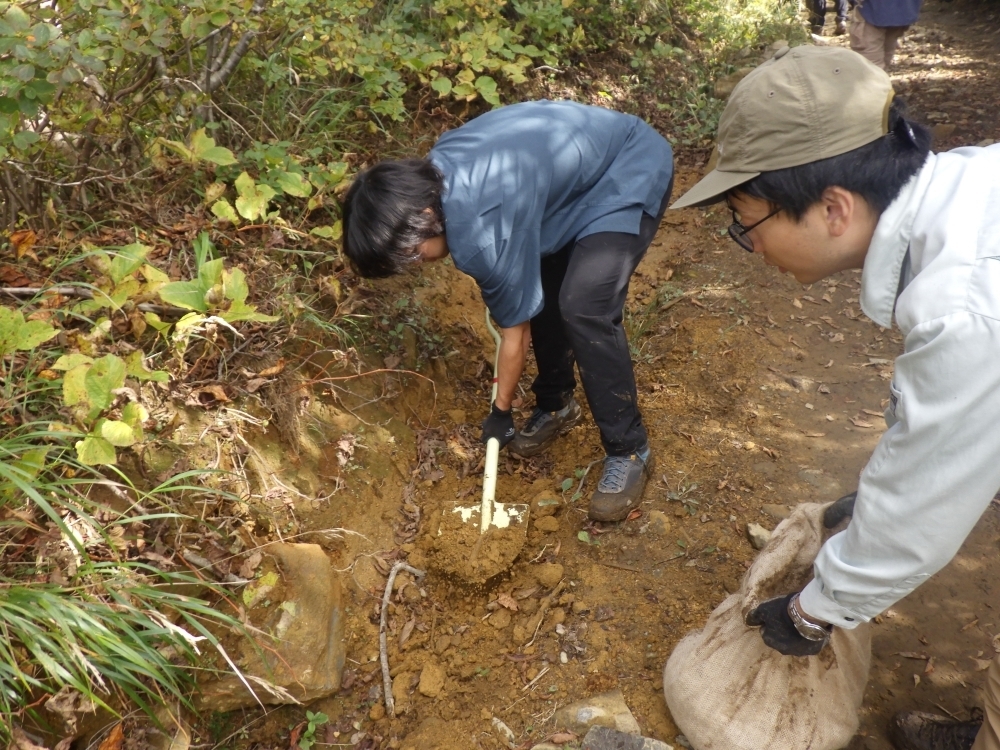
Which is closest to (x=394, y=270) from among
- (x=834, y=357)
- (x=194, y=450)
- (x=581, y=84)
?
(x=194, y=450)

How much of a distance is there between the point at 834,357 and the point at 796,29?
548 cm

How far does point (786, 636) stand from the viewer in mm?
1842

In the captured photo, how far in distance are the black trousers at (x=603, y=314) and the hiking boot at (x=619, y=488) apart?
46mm

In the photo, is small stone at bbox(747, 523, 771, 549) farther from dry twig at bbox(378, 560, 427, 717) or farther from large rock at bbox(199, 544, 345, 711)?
large rock at bbox(199, 544, 345, 711)

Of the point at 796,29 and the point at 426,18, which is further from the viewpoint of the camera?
the point at 796,29

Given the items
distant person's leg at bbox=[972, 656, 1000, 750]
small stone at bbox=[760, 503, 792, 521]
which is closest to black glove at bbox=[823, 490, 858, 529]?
distant person's leg at bbox=[972, 656, 1000, 750]

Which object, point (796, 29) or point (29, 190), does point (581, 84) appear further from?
point (29, 190)

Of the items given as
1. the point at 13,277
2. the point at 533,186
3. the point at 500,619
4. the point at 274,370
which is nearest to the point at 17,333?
the point at 13,277

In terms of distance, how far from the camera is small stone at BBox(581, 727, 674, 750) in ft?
6.72

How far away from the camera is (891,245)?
1462 mm

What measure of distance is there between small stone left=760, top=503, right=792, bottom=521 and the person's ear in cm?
166

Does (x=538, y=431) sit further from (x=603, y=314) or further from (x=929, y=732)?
(x=929, y=732)

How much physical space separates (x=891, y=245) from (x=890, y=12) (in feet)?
17.5

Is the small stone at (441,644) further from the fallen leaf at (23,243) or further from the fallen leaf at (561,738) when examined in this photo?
the fallen leaf at (23,243)
